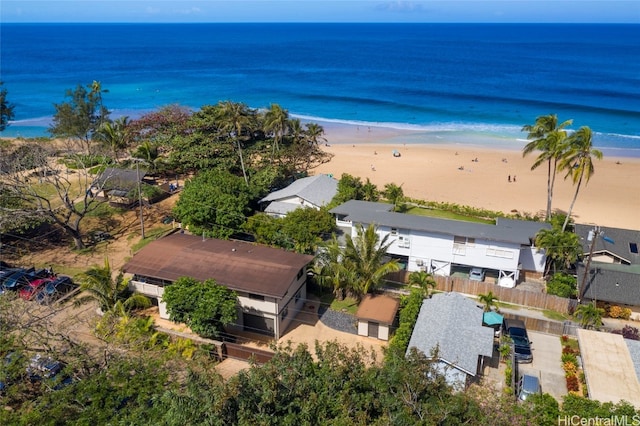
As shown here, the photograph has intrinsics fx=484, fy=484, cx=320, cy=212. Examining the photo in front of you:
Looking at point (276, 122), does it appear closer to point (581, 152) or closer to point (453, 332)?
point (581, 152)

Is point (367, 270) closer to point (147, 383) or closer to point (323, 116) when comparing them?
point (147, 383)

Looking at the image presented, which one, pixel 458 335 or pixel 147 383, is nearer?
pixel 147 383

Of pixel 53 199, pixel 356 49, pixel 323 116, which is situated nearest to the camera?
pixel 53 199

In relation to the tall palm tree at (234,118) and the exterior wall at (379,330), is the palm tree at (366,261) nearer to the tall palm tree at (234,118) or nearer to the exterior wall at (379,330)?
the exterior wall at (379,330)

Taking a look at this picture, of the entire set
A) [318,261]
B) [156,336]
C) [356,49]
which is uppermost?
[356,49]

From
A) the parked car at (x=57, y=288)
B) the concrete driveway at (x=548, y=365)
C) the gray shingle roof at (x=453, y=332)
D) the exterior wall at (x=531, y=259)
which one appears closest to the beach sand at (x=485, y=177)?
the exterior wall at (x=531, y=259)

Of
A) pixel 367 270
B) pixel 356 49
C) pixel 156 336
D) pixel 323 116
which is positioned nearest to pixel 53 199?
pixel 156 336

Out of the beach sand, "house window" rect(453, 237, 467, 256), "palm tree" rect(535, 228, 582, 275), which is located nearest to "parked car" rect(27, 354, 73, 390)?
"house window" rect(453, 237, 467, 256)

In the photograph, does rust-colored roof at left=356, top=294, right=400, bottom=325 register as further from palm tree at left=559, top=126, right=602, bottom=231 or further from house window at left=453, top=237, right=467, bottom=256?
palm tree at left=559, top=126, right=602, bottom=231
